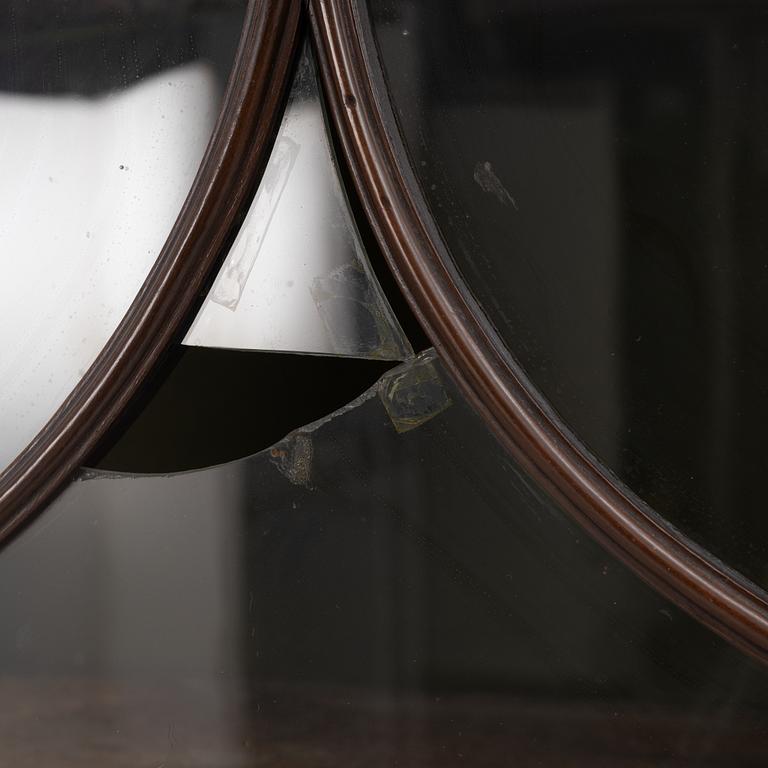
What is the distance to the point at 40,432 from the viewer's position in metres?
0.46

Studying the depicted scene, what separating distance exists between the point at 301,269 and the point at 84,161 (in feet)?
0.51

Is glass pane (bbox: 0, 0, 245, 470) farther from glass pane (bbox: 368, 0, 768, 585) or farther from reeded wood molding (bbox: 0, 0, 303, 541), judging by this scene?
glass pane (bbox: 368, 0, 768, 585)

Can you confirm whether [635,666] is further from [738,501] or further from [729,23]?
[729,23]

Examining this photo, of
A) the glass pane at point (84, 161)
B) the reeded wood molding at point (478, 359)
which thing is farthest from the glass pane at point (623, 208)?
the glass pane at point (84, 161)

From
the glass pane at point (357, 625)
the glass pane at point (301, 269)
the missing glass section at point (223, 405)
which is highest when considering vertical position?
the glass pane at point (301, 269)

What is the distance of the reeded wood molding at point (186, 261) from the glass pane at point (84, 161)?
0.04 ft

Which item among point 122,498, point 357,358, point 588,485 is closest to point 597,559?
point 588,485

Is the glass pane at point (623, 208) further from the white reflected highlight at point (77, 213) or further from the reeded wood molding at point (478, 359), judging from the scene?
the white reflected highlight at point (77, 213)

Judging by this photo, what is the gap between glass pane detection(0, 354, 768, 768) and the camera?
1.32 feet

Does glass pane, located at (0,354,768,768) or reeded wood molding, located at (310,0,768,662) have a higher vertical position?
reeded wood molding, located at (310,0,768,662)

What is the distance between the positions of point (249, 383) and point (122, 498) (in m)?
0.11

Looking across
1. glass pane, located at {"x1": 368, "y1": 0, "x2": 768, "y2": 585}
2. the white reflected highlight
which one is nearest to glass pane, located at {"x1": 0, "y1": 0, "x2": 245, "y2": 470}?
the white reflected highlight

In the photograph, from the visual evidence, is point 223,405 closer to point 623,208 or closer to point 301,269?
point 301,269

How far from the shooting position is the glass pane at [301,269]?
0.44 metres
